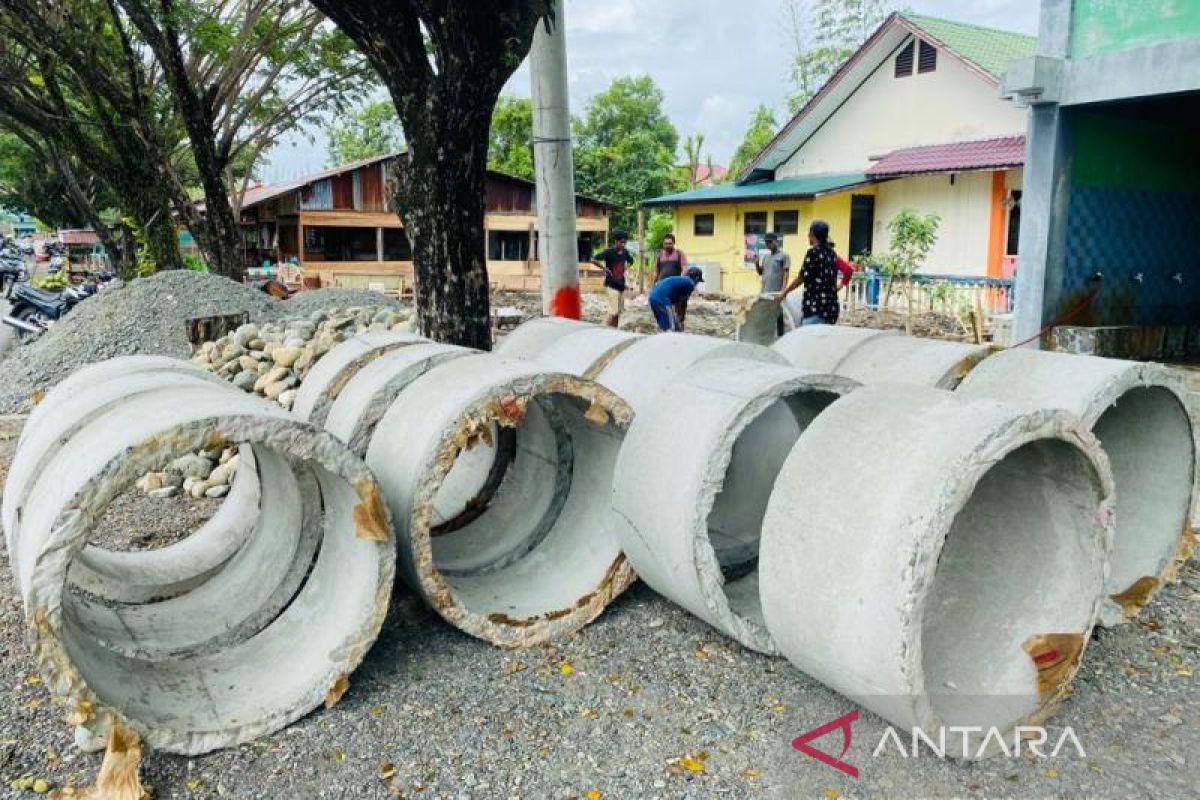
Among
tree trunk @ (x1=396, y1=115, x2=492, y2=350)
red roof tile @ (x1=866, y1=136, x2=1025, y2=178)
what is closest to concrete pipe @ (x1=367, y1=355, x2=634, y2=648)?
→ tree trunk @ (x1=396, y1=115, x2=492, y2=350)

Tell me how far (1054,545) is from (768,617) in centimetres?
122

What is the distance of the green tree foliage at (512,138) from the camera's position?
136ft

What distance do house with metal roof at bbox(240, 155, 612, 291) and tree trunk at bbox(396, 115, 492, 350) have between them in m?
21.1

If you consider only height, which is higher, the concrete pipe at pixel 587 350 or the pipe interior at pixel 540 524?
the concrete pipe at pixel 587 350

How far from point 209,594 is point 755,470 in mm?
3068

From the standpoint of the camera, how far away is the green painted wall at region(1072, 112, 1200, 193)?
11102 mm

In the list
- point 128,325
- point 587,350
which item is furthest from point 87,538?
point 128,325

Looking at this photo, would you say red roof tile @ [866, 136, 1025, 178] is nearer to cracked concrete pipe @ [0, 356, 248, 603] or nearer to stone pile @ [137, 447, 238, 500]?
stone pile @ [137, 447, 238, 500]

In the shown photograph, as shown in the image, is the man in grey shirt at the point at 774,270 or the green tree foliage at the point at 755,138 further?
the green tree foliage at the point at 755,138

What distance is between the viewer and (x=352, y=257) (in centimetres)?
3331

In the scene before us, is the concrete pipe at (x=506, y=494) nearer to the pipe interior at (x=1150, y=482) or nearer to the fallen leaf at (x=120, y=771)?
the fallen leaf at (x=120, y=771)

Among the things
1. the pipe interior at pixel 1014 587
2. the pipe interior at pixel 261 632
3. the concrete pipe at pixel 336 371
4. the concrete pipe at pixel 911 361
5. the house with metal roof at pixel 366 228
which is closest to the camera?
the pipe interior at pixel 1014 587

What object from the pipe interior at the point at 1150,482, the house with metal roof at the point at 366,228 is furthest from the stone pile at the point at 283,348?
the house with metal roof at the point at 366,228

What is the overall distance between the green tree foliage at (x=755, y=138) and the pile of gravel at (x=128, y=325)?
3249 cm
